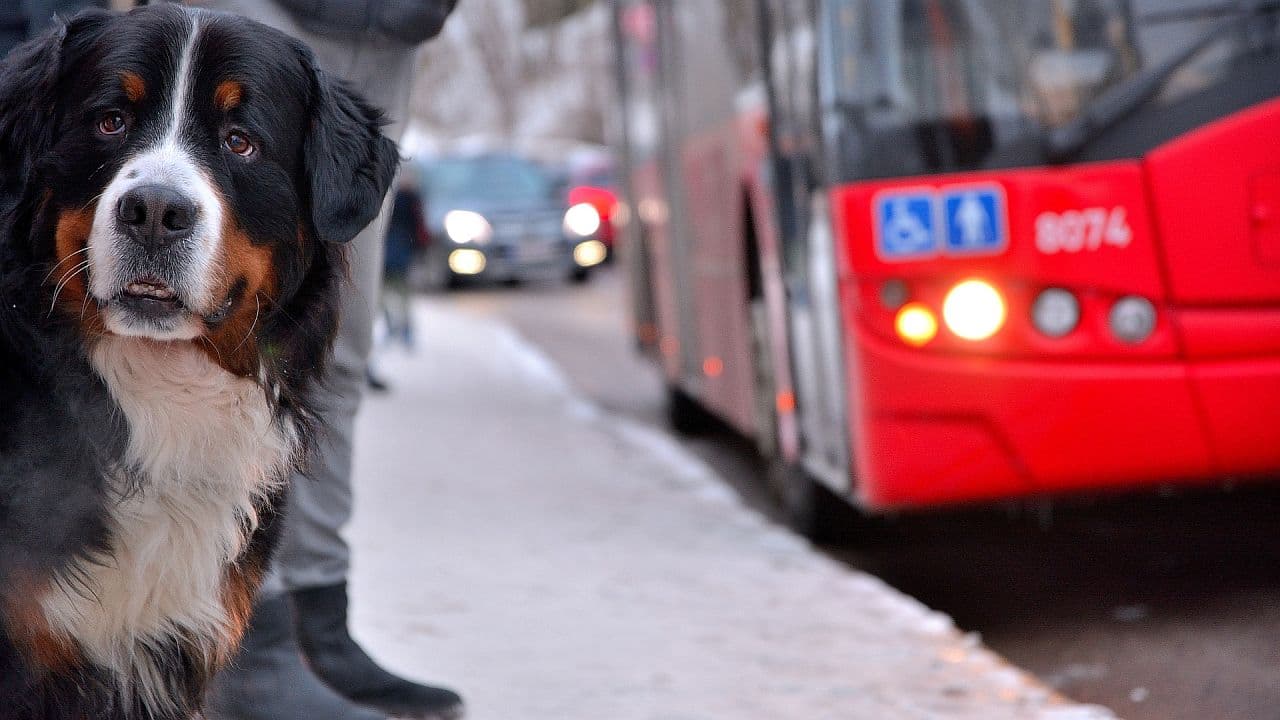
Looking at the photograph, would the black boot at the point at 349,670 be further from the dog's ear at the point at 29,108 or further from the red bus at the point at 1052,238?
the red bus at the point at 1052,238

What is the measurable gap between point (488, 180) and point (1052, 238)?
800 inches

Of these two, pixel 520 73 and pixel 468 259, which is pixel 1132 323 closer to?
pixel 468 259

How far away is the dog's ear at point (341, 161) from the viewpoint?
3.23 metres

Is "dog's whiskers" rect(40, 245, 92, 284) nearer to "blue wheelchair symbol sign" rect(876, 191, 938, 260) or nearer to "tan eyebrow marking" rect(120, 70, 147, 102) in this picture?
"tan eyebrow marking" rect(120, 70, 147, 102)

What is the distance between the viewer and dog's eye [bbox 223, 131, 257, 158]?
3.10 m

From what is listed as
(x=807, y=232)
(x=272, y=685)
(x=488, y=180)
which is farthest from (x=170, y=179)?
(x=488, y=180)

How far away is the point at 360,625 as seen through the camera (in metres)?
5.18

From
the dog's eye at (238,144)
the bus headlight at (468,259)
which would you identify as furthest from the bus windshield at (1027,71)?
the bus headlight at (468,259)

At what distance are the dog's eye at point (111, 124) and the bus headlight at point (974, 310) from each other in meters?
3.05

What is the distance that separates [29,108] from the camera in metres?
3.01

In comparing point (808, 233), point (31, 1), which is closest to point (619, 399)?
point (808, 233)

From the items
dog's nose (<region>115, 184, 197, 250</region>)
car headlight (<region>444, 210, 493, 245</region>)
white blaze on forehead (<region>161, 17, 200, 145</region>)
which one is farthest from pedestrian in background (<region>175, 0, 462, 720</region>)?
car headlight (<region>444, 210, 493, 245</region>)

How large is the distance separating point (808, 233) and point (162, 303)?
348cm

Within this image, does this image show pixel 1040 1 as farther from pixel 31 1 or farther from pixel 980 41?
pixel 31 1
